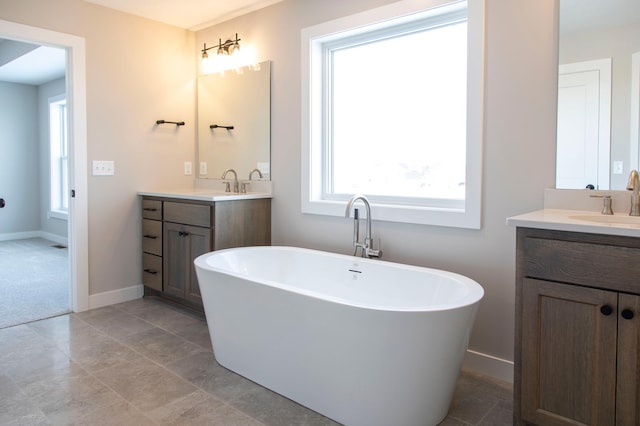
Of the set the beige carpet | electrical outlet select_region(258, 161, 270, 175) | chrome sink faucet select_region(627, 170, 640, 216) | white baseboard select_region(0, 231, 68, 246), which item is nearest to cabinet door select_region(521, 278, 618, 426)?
chrome sink faucet select_region(627, 170, 640, 216)

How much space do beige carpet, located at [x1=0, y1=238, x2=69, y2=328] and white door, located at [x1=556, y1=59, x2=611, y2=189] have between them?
11.8 feet

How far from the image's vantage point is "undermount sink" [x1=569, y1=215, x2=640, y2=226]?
6.27 feet

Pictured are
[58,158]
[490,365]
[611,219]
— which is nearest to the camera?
[611,219]

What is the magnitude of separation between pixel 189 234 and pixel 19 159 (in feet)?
16.3

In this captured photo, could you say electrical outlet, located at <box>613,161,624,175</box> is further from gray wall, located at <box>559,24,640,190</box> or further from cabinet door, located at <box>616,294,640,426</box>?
cabinet door, located at <box>616,294,640,426</box>

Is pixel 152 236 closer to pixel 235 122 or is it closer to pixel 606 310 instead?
pixel 235 122

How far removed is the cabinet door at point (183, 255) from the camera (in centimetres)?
333

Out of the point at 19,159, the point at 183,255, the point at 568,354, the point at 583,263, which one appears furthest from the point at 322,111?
the point at 19,159

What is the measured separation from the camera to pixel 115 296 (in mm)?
3734

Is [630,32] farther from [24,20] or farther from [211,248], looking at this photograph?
[24,20]

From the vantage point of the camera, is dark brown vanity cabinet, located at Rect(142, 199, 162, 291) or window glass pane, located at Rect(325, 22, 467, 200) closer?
window glass pane, located at Rect(325, 22, 467, 200)

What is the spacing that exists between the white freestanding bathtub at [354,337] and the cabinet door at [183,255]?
0.63 m

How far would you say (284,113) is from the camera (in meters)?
3.45

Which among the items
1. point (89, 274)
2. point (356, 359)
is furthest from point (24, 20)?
point (356, 359)
